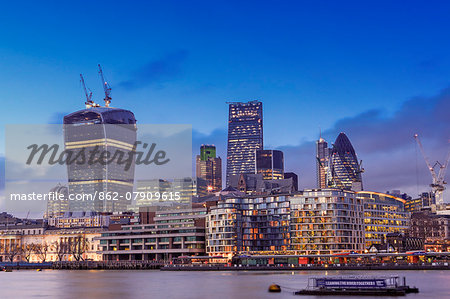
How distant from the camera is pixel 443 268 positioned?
180 m

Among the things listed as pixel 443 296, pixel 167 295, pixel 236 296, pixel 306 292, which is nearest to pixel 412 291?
pixel 443 296

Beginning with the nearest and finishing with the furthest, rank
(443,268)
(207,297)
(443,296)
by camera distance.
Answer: (443,296) → (207,297) → (443,268)

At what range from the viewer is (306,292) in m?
82.0

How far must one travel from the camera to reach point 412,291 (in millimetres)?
81938

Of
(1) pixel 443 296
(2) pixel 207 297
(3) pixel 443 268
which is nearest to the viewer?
(1) pixel 443 296

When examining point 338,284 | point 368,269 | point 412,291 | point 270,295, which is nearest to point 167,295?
point 270,295

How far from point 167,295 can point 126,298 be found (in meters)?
6.58

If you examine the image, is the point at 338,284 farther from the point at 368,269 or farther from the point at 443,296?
the point at 368,269

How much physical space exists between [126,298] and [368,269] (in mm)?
123364

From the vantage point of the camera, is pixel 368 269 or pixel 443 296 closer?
pixel 443 296

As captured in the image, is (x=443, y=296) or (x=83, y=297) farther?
(x=83, y=297)

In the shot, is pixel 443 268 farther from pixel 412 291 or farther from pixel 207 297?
pixel 207 297

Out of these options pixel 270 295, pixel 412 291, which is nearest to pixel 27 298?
pixel 270 295

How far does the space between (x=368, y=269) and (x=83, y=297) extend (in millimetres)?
124371
